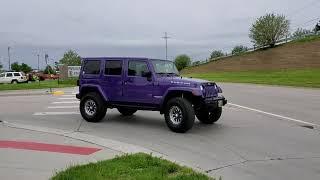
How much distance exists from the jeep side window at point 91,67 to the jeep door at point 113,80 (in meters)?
0.33

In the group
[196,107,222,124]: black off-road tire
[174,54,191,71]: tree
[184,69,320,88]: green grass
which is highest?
[174,54,191,71]: tree

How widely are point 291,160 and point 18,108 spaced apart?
1284 centimetres

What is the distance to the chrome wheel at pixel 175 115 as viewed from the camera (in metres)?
12.7

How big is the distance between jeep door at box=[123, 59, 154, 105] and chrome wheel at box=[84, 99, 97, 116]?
4.11ft

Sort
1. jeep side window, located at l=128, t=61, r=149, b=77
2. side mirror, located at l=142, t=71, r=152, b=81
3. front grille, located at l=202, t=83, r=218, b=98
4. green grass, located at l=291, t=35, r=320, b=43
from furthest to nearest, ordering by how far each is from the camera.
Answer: green grass, located at l=291, t=35, r=320, b=43
jeep side window, located at l=128, t=61, r=149, b=77
side mirror, located at l=142, t=71, r=152, b=81
front grille, located at l=202, t=83, r=218, b=98

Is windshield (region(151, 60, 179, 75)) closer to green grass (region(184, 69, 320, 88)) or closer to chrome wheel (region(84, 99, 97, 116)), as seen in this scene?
chrome wheel (region(84, 99, 97, 116))

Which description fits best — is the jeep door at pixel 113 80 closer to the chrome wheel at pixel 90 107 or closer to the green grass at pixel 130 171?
the chrome wheel at pixel 90 107

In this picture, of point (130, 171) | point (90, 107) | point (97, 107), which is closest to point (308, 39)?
point (90, 107)

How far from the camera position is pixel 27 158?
9008 millimetres

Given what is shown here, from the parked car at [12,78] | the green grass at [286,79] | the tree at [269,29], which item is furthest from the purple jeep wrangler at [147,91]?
the tree at [269,29]

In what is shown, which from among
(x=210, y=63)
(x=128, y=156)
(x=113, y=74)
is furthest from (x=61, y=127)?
(x=210, y=63)

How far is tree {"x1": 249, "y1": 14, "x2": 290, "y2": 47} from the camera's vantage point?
4013 inches

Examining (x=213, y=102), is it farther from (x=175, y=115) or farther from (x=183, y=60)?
(x=183, y=60)

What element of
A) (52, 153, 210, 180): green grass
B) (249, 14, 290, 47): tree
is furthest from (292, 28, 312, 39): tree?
(52, 153, 210, 180): green grass
